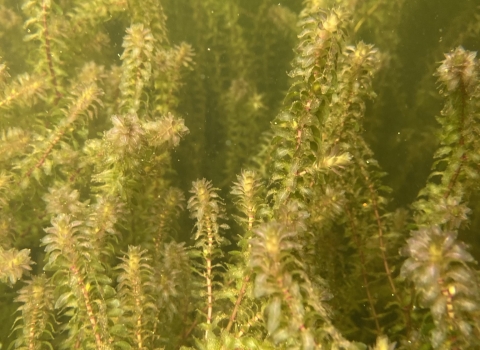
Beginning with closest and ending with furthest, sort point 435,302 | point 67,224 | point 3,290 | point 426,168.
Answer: point 435,302 < point 67,224 < point 3,290 < point 426,168

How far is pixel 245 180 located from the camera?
130 cm

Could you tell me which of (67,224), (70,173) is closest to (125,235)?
(70,173)

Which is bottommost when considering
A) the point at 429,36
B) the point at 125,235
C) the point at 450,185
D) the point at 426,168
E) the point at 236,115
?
the point at 450,185

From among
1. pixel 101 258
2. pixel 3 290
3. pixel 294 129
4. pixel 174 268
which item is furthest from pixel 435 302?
pixel 3 290

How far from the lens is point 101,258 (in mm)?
1520

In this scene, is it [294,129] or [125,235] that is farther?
[125,235]

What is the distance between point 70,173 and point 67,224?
80 cm

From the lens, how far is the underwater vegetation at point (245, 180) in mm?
1034

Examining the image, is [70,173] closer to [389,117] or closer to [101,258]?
[101,258]

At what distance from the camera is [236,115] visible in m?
2.41

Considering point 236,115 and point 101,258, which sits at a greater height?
point 236,115

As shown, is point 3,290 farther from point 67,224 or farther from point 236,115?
point 236,115

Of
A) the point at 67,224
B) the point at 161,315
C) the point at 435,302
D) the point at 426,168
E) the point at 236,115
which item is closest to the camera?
the point at 435,302

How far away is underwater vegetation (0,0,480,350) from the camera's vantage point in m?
1.03
